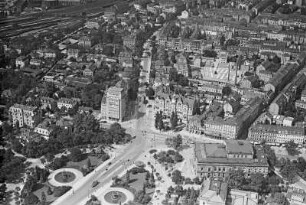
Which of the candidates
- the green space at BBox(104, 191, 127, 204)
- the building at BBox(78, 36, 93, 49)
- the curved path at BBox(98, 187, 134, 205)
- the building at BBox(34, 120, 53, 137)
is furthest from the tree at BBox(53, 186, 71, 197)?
the building at BBox(78, 36, 93, 49)

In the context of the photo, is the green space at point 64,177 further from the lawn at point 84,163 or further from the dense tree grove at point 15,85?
the dense tree grove at point 15,85

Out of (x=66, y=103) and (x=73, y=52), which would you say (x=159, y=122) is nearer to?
(x=66, y=103)

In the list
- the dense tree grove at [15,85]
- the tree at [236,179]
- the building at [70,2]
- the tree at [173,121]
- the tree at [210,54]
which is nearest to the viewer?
the tree at [236,179]

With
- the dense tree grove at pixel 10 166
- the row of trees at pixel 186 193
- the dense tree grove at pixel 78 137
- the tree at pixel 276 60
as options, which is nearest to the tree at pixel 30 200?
the dense tree grove at pixel 10 166

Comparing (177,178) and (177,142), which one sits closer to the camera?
(177,178)

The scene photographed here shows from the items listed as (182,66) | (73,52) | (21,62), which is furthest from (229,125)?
(21,62)

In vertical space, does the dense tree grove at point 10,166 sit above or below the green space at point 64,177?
above
